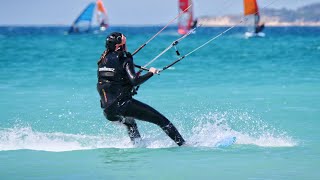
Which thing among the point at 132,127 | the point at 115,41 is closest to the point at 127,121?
the point at 132,127

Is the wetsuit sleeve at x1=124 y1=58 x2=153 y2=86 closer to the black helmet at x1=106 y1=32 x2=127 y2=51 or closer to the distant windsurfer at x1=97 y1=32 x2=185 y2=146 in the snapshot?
the distant windsurfer at x1=97 y1=32 x2=185 y2=146

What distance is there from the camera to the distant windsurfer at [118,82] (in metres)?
10.8

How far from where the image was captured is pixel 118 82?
11.0m

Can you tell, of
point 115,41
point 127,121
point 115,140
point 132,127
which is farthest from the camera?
point 115,140

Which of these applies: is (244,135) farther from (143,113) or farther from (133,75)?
(133,75)

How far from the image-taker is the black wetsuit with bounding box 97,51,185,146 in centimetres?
1083

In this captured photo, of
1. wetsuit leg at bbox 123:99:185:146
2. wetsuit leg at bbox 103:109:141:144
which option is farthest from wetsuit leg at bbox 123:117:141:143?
wetsuit leg at bbox 123:99:185:146

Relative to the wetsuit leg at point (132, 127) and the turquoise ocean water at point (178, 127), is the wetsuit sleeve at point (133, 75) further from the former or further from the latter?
the turquoise ocean water at point (178, 127)

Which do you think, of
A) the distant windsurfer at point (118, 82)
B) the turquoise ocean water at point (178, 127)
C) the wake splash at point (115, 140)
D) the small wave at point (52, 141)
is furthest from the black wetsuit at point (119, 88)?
the small wave at point (52, 141)

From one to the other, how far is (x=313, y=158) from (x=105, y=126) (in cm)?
480

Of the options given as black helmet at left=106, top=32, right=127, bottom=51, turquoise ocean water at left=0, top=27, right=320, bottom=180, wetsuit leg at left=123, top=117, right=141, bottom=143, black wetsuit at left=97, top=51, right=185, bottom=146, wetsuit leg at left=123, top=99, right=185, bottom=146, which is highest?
black helmet at left=106, top=32, right=127, bottom=51

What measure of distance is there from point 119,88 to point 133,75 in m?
0.39

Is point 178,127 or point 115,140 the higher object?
point 115,140

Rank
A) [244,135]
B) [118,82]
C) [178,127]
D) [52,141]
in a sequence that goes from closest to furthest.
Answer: [118,82] < [52,141] < [244,135] < [178,127]
